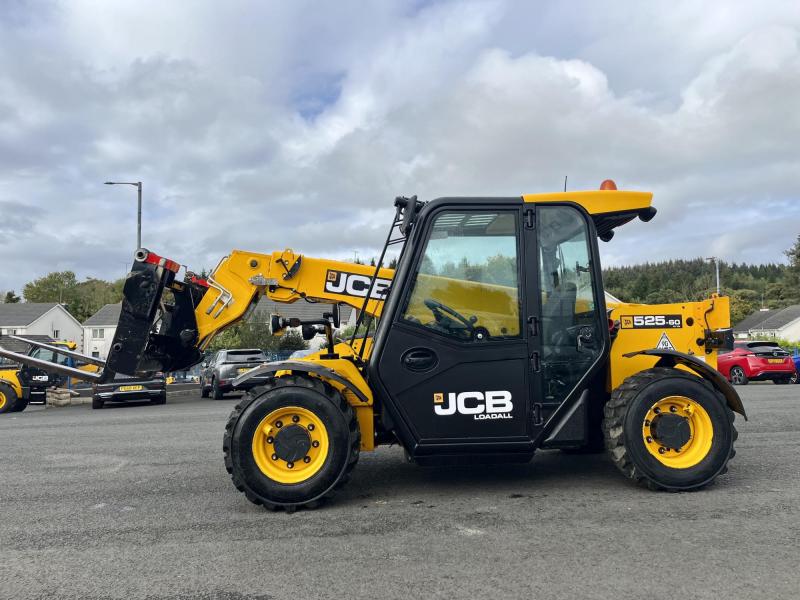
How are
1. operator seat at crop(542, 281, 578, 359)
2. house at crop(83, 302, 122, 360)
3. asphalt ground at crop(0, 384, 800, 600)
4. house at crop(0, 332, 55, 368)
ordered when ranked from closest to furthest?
asphalt ground at crop(0, 384, 800, 600)
operator seat at crop(542, 281, 578, 359)
house at crop(0, 332, 55, 368)
house at crop(83, 302, 122, 360)

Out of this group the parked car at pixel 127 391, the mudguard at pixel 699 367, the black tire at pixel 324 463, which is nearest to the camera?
the black tire at pixel 324 463

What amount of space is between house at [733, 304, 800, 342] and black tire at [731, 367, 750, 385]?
55.7m

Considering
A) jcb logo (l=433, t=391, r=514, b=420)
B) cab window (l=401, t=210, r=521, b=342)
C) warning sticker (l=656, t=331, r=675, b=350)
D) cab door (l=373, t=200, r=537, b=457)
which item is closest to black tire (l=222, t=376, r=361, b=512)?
cab door (l=373, t=200, r=537, b=457)

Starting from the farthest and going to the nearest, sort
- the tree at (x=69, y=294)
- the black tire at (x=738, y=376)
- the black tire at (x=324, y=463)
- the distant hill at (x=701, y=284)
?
the tree at (x=69, y=294), the distant hill at (x=701, y=284), the black tire at (x=738, y=376), the black tire at (x=324, y=463)

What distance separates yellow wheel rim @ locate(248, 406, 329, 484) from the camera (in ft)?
16.5

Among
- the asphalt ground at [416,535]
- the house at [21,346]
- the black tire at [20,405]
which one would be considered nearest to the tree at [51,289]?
the house at [21,346]

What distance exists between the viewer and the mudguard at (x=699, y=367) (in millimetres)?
5434

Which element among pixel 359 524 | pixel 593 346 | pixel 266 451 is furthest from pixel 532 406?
pixel 266 451

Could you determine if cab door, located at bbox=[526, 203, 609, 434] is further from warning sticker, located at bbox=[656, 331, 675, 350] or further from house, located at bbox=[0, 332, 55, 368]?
house, located at bbox=[0, 332, 55, 368]

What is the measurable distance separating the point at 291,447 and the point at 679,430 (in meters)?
3.14

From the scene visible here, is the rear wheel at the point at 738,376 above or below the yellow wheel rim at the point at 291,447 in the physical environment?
below

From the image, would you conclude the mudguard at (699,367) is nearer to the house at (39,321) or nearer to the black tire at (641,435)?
the black tire at (641,435)

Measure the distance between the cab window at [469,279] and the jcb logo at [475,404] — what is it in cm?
45

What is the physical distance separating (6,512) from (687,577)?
16.9 ft
